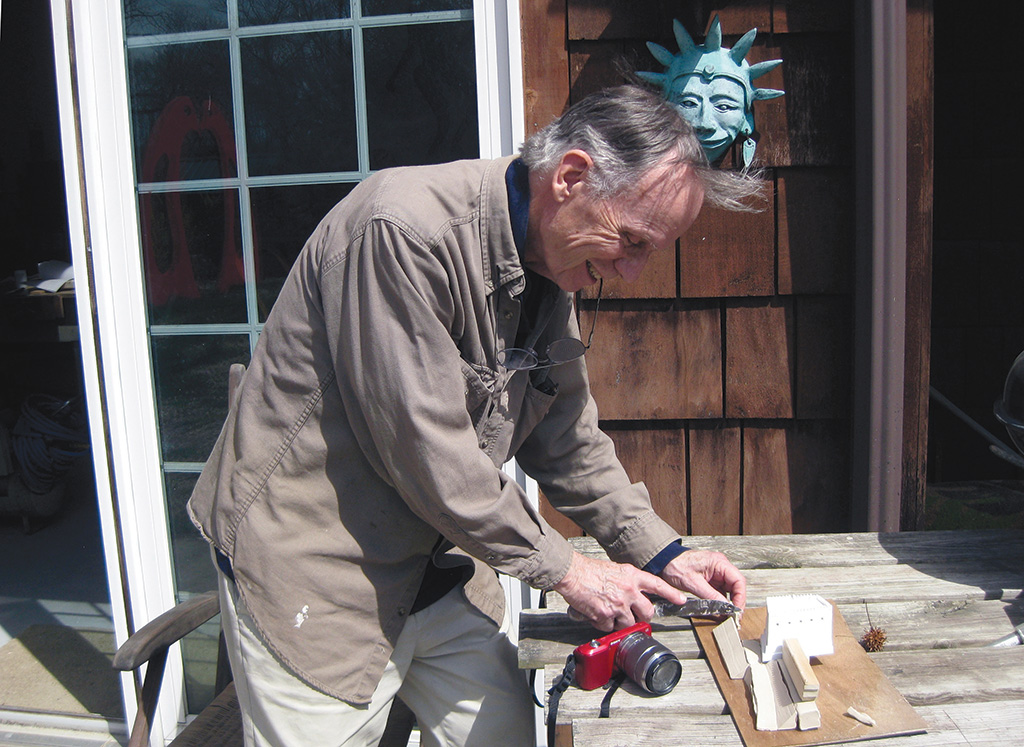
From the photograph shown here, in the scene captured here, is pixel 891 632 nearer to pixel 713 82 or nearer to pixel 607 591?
pixel 607 591

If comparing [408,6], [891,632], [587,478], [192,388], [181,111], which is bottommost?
[891,632]

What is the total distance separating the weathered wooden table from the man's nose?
2.14 ft

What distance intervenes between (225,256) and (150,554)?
92 centimetres

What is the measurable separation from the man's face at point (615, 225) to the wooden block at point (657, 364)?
0.80 m

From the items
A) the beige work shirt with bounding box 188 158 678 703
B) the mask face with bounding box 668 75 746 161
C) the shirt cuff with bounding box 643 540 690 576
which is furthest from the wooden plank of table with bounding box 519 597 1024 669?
the mask face with bounding box 668 75 746 161

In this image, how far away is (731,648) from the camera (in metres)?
1.32

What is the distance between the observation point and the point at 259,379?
4.18ft

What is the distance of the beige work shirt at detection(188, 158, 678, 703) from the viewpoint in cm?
113

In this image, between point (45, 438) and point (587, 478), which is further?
point (45, 438)

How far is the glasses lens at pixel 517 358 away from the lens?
1354 mm

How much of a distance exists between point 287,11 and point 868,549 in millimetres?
2011

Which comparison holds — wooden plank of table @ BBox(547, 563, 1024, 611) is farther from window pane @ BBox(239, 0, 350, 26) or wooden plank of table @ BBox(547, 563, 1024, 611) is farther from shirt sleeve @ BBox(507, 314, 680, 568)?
window pane @ BBox(239, 0, 350, 26)

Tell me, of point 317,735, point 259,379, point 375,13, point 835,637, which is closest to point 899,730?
point 835,637

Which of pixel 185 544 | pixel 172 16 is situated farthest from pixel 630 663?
pixel 172 16
